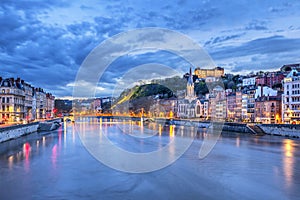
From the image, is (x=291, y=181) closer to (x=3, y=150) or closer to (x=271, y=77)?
(x=3, y=150)

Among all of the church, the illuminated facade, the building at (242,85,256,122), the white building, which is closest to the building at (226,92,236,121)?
the building at (242,85,256,122)

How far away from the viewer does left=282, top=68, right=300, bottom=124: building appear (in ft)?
141

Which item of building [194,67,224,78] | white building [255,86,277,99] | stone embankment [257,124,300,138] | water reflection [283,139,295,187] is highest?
building [194,67,224,78]

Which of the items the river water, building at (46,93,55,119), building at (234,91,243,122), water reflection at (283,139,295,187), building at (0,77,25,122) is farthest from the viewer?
building at (46,93,55,119)

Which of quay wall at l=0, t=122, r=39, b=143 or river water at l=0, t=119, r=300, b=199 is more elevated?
quay wall at l=0, t=122, r=39, b=143

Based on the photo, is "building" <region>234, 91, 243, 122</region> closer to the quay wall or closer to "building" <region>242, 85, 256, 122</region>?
"building" <region>242, 85, 256, 122</region>

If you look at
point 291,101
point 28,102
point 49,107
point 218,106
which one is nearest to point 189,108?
point 218,106

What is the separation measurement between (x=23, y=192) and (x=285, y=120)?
1539 inches

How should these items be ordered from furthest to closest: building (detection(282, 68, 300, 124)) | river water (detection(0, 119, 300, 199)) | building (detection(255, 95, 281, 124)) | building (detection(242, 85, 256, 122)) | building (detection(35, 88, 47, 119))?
building (detection(35, 88, 47, 119))
building (detection(242, 85, 256, 122))
building (detection(255, 95, 281, 124))
building (detection(282, 68, 300, 124))
river water (detection(0, 119, 300, 199))

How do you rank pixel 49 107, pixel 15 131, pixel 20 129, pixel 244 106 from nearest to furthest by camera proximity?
pixel 15 131, pixel 20 129, pixel 244 106, pixel 49 107

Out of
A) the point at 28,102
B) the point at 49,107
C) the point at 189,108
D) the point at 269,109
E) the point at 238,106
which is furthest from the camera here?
the point at 49,107

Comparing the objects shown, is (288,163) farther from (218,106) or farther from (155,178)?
(218,106)

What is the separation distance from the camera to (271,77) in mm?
67812

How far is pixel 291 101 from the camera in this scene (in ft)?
144
